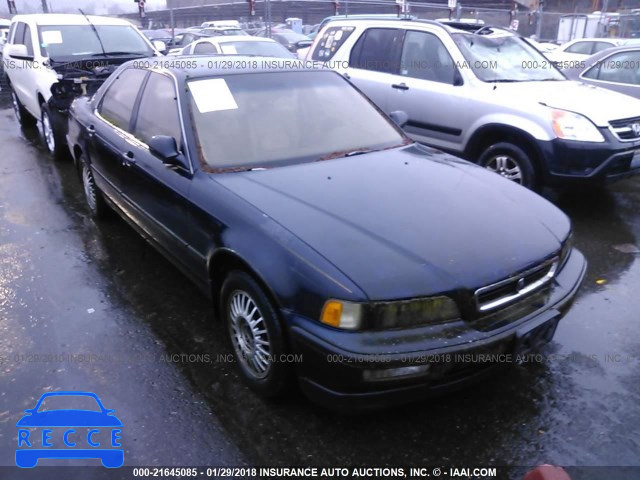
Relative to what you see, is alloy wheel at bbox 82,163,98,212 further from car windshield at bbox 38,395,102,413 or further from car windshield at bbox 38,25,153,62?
car windshield at bbox 38,25,153,62

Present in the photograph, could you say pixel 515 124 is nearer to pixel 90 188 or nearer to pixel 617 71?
pixel 617 71

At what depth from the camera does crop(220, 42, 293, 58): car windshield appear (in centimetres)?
1011

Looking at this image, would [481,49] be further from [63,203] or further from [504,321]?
[63,203]

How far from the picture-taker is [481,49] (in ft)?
19.5

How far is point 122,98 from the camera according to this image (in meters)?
4.46

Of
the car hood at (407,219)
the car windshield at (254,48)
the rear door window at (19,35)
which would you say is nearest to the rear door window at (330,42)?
the car windshield at (254,48)

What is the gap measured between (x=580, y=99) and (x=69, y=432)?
5203mm

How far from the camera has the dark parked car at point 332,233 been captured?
2.31 metres

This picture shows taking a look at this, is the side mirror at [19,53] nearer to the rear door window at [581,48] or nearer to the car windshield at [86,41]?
the car windshield at [86,41]

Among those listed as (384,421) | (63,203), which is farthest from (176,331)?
(63,203)

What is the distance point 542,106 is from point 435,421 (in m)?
3.60

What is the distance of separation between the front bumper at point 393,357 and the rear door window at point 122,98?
2630mm

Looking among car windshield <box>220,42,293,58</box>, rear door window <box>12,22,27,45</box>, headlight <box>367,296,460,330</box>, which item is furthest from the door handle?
car windshield <box>220,42,293,58</box>

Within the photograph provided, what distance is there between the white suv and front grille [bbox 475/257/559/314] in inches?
230
